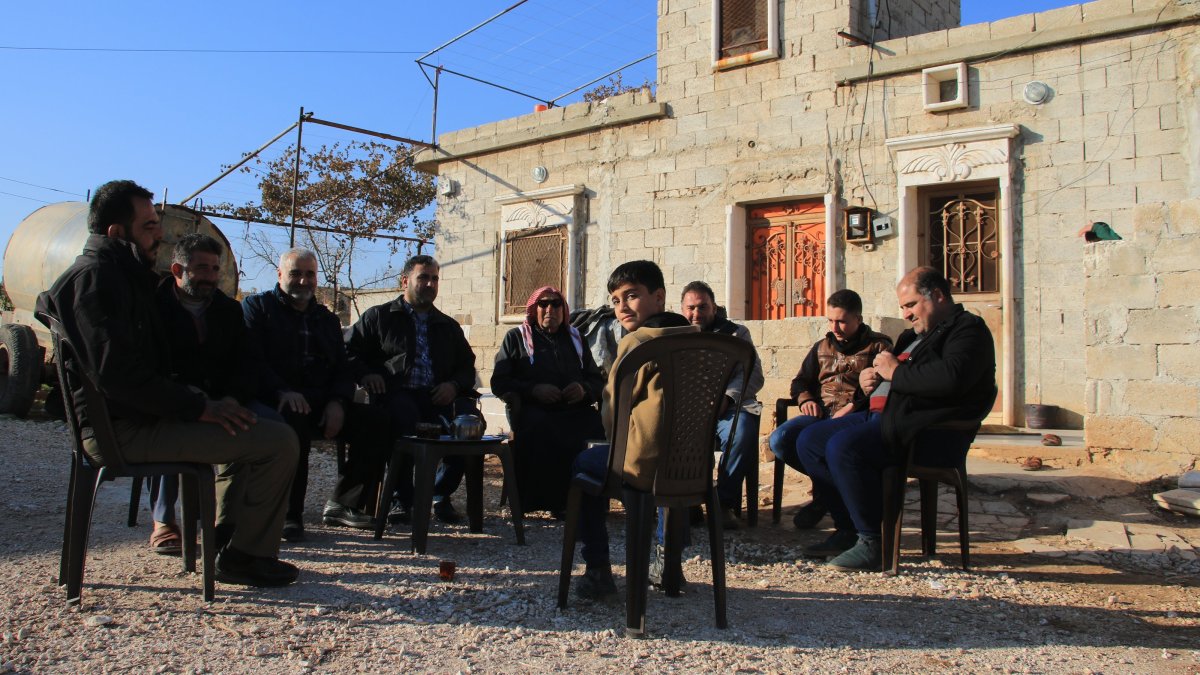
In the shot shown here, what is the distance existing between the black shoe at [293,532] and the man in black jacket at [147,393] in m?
0.76

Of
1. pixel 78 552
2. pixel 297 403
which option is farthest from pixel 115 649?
pixel 297 403

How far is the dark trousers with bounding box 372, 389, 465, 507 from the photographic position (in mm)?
4887

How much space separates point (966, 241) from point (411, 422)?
21.7ft

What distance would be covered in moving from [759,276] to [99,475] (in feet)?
27.4

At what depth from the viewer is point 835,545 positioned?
13.6 feet

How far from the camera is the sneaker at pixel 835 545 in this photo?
13.5 feet

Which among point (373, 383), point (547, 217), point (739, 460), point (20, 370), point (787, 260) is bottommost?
point (739, 460)

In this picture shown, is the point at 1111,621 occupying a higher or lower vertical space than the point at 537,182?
lower

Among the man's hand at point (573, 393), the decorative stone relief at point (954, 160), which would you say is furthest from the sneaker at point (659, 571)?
the decorative stone relief at point (954, 160)

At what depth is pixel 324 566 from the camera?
379cm

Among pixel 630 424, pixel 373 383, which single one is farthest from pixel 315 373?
pixel 630 424

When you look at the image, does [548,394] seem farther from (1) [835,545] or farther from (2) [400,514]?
(1) [835,545]

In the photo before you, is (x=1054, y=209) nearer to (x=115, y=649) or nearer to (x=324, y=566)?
(x=324, y=566)

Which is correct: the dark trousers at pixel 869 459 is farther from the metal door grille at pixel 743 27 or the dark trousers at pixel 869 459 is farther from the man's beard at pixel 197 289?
the metal door grille at pixel 743 27
